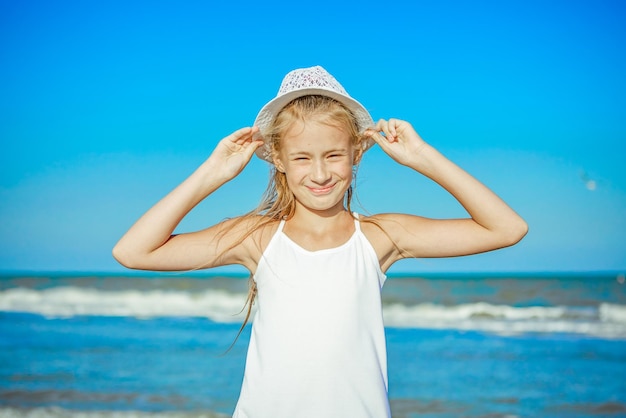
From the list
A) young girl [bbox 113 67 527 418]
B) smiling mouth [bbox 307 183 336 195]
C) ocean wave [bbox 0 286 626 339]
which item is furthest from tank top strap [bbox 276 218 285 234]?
ocean wave [bbox 0 286 626 339]

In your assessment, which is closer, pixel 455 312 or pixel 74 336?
pixel 74 336

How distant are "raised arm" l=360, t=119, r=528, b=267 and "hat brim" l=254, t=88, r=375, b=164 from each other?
0.11 metres

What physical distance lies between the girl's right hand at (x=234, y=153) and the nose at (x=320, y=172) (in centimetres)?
37

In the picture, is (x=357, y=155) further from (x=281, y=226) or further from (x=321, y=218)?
(x=281, y=226)

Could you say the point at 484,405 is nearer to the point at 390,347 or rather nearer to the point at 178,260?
the point at 390,347

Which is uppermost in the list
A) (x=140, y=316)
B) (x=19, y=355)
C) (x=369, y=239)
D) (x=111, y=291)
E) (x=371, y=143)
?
(x=111, y=291)

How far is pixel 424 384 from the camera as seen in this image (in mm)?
7930

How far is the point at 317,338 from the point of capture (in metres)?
2.92

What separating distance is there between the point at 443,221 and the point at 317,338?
2.65ft

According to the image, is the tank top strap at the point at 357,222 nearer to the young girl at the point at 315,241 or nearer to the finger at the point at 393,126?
the young girl at the point at 315,241

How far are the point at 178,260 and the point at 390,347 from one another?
799 cm

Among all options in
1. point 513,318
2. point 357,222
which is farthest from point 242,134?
point 513,318

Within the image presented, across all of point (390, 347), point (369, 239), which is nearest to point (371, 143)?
point (369, 239)

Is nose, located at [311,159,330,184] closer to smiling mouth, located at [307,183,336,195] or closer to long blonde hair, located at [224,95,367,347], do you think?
smiling mouth, located at [307,183,336,195]
